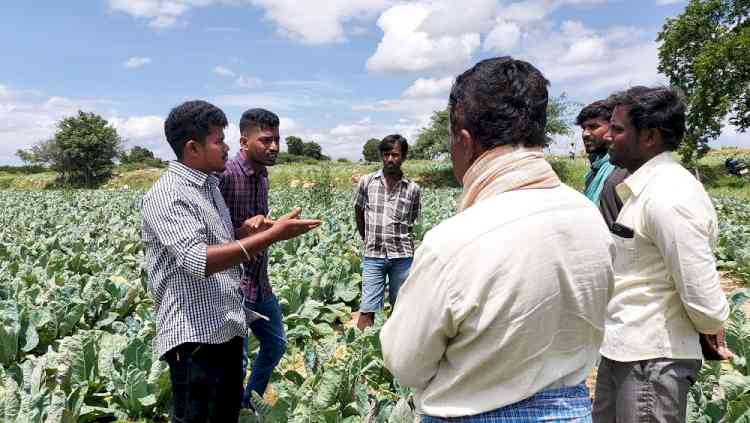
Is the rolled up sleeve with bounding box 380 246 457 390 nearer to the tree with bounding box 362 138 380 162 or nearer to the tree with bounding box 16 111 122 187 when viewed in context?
the tree with bounding box 16 111 122 187

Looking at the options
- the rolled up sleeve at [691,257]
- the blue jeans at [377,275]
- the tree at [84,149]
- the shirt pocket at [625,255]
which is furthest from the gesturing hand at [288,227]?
the tree at [84,149]

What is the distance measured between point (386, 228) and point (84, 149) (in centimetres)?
5881

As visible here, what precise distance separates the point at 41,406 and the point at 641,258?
3.10m

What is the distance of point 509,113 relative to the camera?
57.3 inches

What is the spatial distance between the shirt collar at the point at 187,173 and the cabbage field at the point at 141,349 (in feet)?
4.27

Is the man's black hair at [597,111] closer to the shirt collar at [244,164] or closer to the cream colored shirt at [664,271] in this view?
the cream colored shirt at [664,271]

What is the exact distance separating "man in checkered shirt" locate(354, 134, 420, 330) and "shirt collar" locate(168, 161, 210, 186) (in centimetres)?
260

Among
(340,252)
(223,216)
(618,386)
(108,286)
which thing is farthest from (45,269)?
(618,386)

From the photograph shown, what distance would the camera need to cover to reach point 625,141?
2438mm

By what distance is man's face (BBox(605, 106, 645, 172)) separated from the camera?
2.41 m

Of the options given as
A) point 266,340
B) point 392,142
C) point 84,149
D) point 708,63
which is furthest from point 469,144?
point 84,149

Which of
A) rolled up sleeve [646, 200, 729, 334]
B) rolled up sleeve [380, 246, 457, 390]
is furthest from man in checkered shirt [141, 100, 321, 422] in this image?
rolled up sleeve [646, 200, 729, 334]

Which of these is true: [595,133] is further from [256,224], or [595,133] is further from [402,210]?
[256,224]

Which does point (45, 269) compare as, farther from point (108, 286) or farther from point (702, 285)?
point (702, 285)
